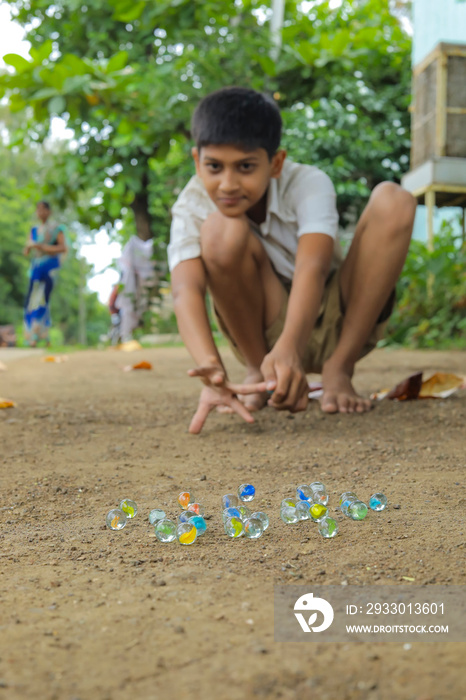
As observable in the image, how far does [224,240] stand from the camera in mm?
2252

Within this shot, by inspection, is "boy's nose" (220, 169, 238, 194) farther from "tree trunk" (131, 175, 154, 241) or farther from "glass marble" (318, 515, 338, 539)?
"tree trunk" (131, 175, 154, 241)

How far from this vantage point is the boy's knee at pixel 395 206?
242 centimetres

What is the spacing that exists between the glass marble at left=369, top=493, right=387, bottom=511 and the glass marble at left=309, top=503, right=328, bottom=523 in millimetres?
101

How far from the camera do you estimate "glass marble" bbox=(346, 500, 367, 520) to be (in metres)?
1.33

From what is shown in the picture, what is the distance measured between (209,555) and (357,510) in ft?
1.05

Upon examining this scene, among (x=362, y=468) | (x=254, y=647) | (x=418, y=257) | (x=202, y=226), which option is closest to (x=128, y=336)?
(x=418, y=257)

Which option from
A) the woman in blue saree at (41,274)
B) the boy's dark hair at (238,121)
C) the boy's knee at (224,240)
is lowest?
the woman in blue saree at (41,274)

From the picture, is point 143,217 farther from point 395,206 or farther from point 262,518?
point 262,518

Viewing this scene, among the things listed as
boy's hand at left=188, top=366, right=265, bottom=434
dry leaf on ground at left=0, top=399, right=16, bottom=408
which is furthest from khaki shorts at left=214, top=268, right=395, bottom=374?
dry leaf on ground at left=0, top=399, right=16, bottom=408

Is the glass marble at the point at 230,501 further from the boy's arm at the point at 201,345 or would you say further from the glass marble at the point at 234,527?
the boy's arm at the point at 201,345

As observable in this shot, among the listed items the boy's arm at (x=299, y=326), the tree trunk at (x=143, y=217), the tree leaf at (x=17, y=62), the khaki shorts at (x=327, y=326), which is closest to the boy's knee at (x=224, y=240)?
the boy's arm at (x=299, y=326)

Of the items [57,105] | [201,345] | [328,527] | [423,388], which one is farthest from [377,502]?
[57,105]

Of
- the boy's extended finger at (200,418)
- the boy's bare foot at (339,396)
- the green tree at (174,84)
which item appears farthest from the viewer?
the green tree at (174,84)

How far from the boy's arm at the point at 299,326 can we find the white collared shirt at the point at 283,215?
0.08 metres
